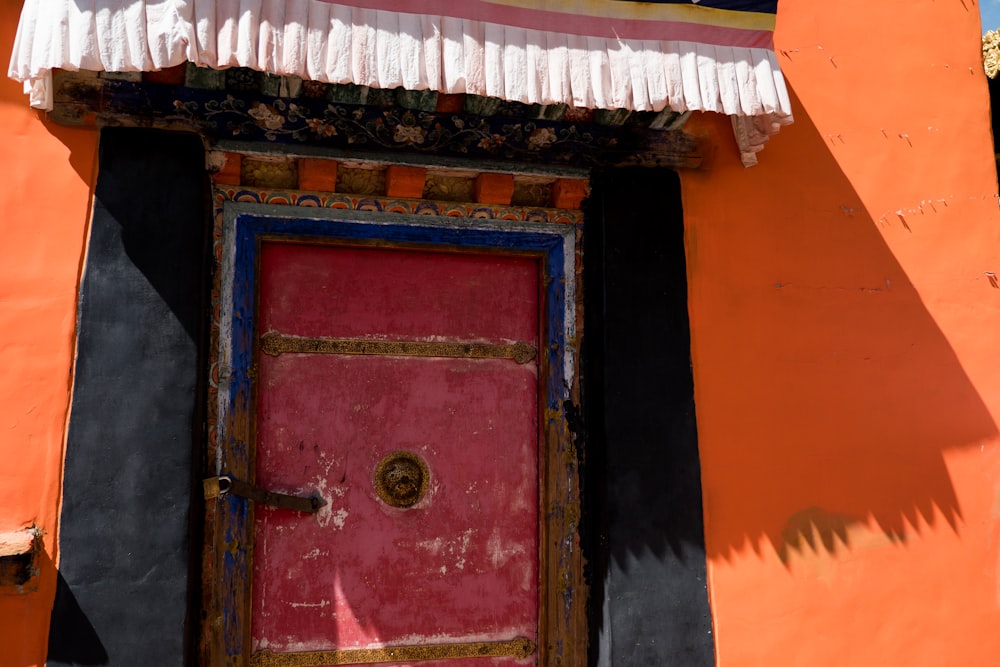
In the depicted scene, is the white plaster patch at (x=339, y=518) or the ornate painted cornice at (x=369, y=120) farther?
the white plaster patch at (x=339, y=518)

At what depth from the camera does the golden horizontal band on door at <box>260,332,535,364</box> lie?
112 inches

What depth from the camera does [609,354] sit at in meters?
2.94

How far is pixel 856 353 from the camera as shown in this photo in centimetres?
323

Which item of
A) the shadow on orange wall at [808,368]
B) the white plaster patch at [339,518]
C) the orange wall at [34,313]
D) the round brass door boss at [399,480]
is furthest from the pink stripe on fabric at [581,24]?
the white plaster patch at [339,518]

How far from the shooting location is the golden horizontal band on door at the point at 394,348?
9.31ft

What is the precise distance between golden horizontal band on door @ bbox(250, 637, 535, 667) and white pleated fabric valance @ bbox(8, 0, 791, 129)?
1896mm

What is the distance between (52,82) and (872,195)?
3.09m

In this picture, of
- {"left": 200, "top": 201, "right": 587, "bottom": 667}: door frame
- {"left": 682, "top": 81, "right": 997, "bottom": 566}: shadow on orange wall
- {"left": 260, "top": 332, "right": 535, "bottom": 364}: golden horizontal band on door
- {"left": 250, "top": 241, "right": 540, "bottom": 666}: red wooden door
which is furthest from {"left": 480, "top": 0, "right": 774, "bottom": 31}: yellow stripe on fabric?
{"left": 260, "top": 332, "right": 535, "bottom": 364}: golden horizontal band on door

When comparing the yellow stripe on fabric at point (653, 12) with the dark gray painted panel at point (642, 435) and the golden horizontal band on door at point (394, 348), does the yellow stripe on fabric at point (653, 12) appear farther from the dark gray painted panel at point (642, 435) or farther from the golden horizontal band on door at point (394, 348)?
the golden horizontal band on door at point (394, 348)

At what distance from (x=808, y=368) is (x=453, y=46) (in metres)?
1.86

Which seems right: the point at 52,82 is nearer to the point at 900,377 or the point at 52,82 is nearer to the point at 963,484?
the point at 900,377

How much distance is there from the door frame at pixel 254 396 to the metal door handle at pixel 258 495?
6cm

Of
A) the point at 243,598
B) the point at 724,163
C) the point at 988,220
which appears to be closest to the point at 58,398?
the point at 243,598

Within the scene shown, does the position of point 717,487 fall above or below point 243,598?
above
